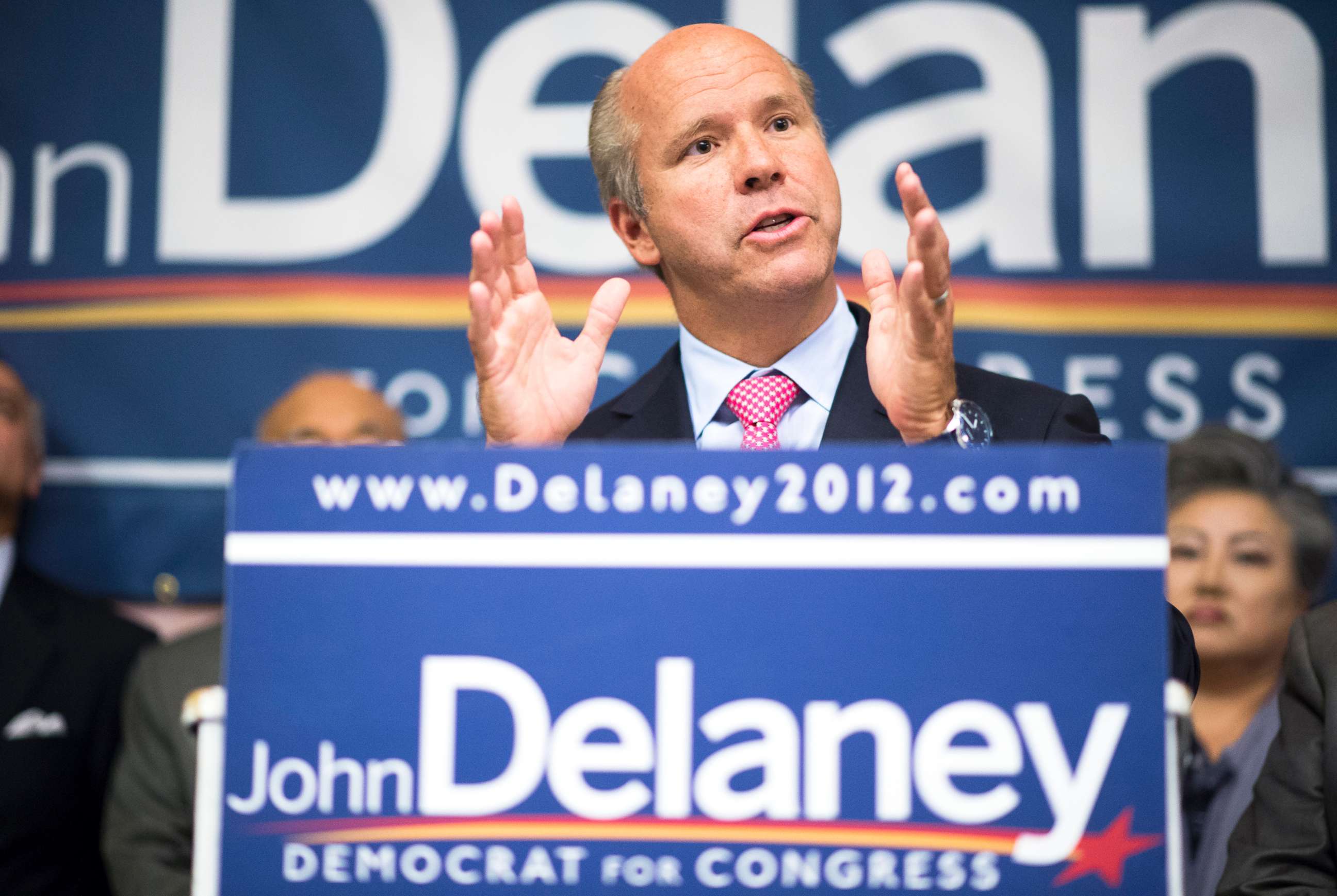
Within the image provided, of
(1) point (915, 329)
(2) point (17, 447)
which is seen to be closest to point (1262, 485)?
(1) point (915, 329)

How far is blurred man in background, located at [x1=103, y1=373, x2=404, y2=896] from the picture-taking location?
2.10 m

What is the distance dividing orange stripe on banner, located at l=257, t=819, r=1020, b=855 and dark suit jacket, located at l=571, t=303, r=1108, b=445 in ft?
1.93

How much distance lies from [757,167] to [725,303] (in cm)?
16

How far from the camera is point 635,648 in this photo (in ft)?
2.82

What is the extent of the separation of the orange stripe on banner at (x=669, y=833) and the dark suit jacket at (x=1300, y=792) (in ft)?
2.80

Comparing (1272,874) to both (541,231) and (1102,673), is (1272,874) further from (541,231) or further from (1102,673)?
(541,231)

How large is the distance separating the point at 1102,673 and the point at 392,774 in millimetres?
460

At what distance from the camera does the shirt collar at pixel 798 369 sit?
5.15 feet

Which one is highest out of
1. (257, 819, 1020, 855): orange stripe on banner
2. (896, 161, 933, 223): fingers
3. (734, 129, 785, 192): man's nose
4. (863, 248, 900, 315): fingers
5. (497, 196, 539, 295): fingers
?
(734, 129, 785, 192): man's nose

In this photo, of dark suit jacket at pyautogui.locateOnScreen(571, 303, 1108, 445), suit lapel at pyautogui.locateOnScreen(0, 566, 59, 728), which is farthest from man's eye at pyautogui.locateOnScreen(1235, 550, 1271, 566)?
suit lapel at pyautogui.locateOnScreen(0, 566, 59, 728)

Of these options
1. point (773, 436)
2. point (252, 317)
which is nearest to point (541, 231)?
point (252, 317)

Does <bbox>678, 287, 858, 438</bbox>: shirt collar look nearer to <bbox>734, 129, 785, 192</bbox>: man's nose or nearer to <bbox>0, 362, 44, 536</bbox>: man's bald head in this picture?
<bbox>734, 129, 785, 192</bbox>: man's nose

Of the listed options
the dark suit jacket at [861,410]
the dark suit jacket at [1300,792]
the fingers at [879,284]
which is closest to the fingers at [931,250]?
the fingers at [879,284]

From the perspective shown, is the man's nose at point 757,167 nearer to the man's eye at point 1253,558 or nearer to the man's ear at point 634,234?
the man's ear at point 634,234
